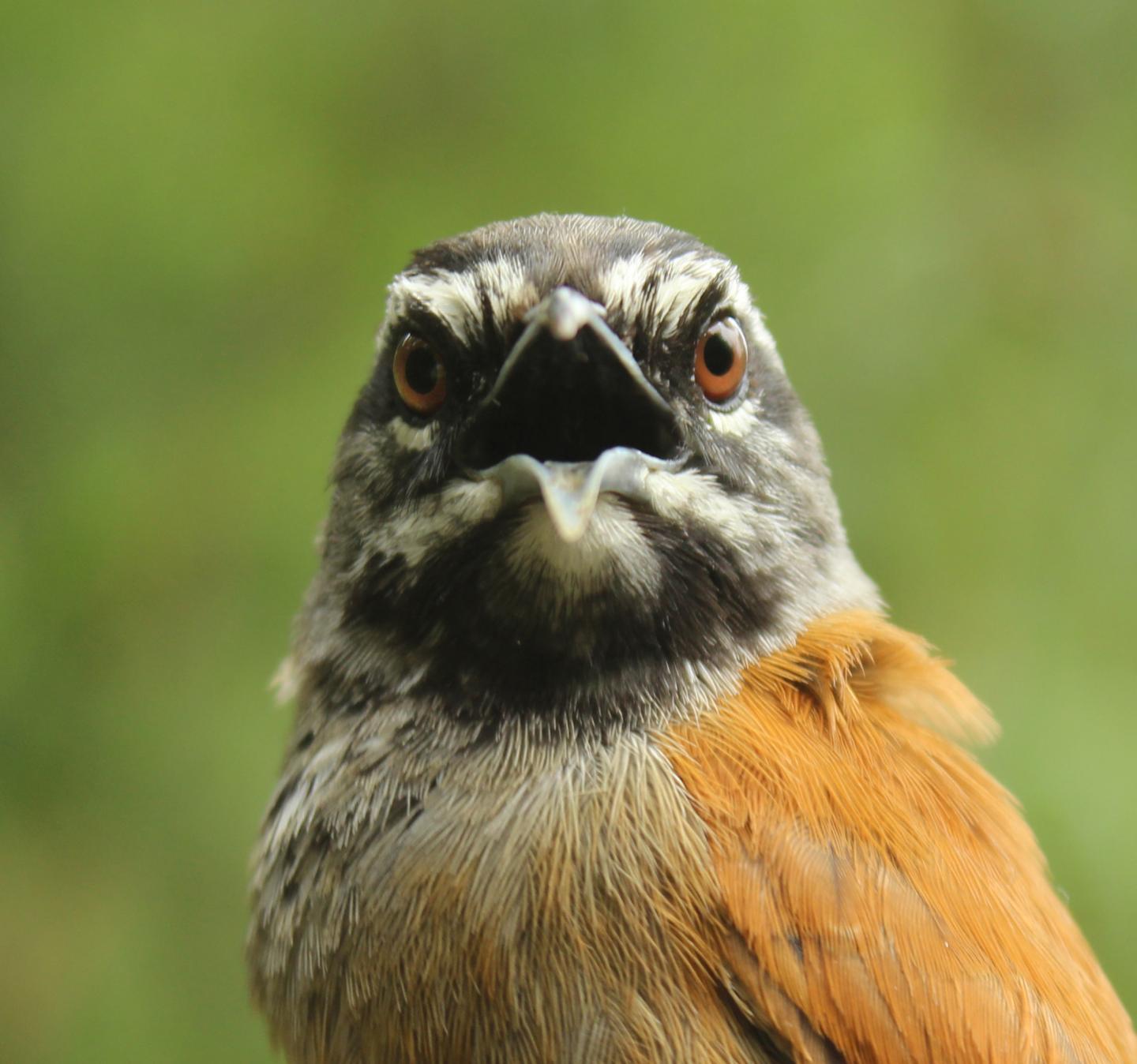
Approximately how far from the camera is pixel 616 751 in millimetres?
1931

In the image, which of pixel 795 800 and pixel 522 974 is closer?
pixel 522 974

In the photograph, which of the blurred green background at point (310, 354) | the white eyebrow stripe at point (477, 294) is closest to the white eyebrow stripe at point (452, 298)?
the white eyebrow stripe at point (477, 294)

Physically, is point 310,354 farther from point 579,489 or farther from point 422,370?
point 579,489

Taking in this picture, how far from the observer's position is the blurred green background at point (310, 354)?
3.96 metres

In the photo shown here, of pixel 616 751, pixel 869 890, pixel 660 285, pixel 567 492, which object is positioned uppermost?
pixel 660 285

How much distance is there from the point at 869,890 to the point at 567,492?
710 millimetres

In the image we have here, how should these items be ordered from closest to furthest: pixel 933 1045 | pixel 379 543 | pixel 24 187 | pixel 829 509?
1. pixel 933 1045
2. pixel 379 543
3. pixel 829 509
4. pixel 24 187

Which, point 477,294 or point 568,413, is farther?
point 477,294

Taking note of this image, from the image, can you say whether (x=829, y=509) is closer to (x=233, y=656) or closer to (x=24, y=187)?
(x=233, y=656)

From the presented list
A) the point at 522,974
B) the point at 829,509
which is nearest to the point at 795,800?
the point at 522,974

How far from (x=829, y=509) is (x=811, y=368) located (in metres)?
1.78

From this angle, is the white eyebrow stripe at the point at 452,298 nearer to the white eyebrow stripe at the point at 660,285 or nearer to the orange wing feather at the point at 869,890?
the white eyebrow stripe at the point at 660,285

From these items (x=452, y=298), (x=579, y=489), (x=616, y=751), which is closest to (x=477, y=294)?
(x=452, y=298)

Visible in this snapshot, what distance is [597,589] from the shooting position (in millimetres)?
1953
